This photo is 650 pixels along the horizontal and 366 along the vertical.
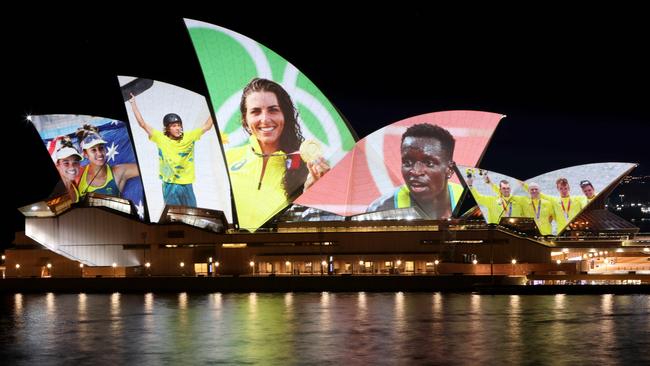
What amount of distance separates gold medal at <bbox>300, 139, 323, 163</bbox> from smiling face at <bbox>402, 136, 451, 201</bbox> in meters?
4.72

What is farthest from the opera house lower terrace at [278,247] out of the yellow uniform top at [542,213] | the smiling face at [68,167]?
the yellow uniform top at [542,213]

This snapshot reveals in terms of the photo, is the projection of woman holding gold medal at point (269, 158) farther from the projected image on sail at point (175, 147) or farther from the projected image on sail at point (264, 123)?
the projected image on sail at point (175, 147)

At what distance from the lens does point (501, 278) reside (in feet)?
179

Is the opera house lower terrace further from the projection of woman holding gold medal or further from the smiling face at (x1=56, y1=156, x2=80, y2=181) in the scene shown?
the smiling face at (x1=56, y1=156, x2=80, y2=181)

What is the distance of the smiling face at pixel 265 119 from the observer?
5822 centimetres

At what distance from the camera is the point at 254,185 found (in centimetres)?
6056

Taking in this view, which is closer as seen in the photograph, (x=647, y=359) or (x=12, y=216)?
(x=647, y=359)

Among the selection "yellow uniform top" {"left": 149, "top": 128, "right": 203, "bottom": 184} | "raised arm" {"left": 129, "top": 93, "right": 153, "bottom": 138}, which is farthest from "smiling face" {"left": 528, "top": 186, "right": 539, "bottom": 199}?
"raised arm" {"left": 129, "top": 93, "right": 153, "bottom": 138}

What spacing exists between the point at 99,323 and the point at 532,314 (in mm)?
16082

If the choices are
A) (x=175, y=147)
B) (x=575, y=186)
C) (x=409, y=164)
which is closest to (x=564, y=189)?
(x=575, y=186)

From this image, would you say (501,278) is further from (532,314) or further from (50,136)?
(50,136)

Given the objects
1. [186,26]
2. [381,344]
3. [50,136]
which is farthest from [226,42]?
[381,344]

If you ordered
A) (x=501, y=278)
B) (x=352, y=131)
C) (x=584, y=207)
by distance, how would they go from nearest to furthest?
(x=501, y=278) → (x=352, y=131) → (x=584, y=207)

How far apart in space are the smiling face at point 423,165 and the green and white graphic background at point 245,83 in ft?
10.7
